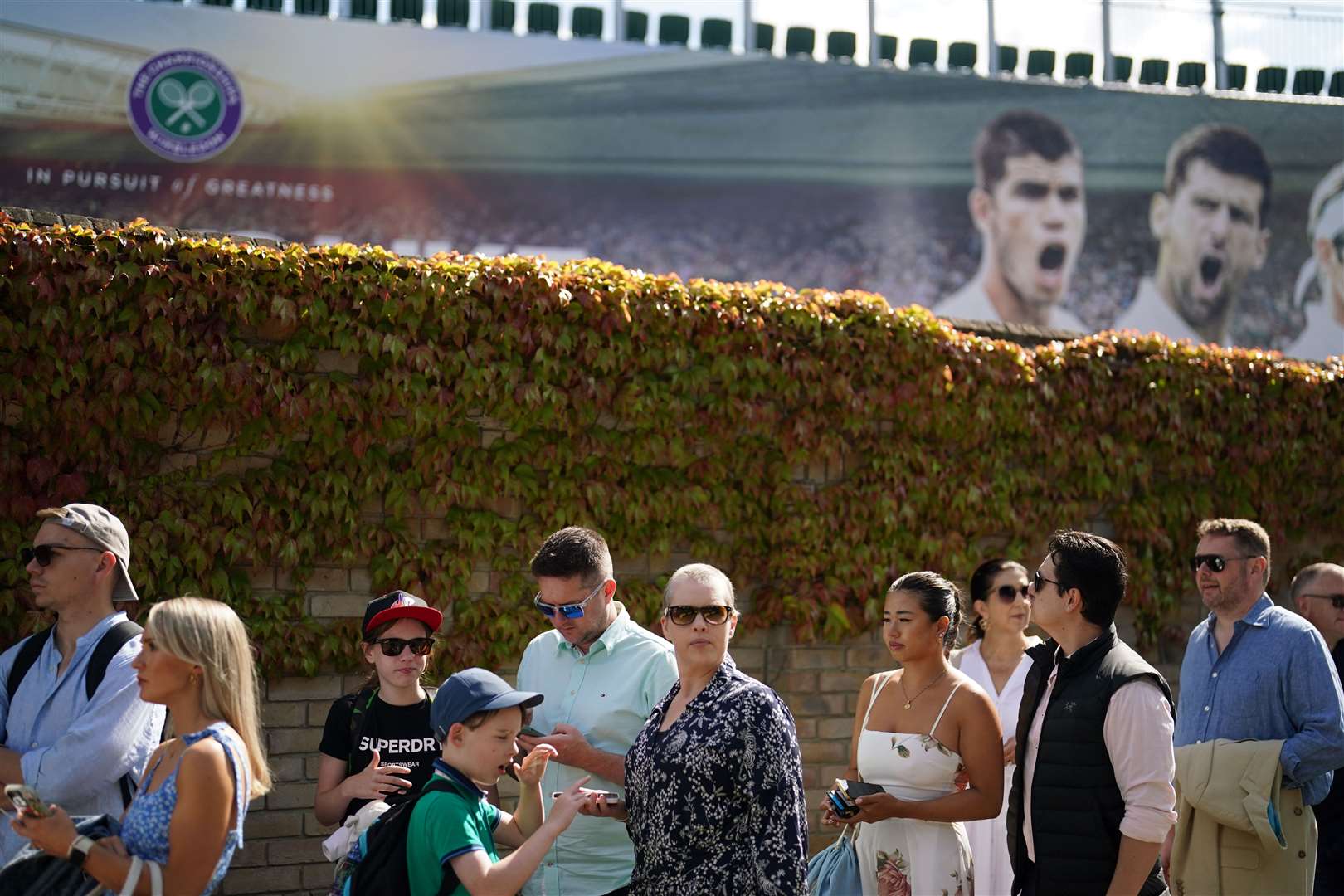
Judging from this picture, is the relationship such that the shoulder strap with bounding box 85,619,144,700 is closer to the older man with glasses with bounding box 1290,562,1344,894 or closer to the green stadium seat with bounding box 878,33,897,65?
the older man with glasses with bounding box 1290,562,1344,894

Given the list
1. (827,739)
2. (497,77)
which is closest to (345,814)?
(827,739)

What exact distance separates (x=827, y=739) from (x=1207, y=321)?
74.2 feet

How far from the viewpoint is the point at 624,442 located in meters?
6.21

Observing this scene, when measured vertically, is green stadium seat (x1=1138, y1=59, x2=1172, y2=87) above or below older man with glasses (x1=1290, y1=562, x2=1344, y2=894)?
above

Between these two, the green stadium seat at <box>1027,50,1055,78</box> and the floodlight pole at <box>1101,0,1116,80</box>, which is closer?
the floodlight pole at <box>1101,0,1116,80</box>

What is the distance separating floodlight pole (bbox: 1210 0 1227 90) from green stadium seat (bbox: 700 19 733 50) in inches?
351

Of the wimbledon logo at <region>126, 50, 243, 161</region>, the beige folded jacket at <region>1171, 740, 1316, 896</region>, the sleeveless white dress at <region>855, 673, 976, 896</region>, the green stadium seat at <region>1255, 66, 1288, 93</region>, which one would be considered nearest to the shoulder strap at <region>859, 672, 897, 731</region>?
the sleeveless white dress at <region>855, 673, 976, 896</region>

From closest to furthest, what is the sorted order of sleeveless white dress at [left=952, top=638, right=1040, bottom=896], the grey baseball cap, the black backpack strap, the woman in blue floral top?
the woman in blue floral top → the black backpack strap → the grey baseball cap → sleeveless white dress at [left=952, top=638, right=1040, bottom=896]

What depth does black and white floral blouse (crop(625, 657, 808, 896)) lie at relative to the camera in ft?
10.6

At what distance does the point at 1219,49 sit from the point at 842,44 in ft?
24.8

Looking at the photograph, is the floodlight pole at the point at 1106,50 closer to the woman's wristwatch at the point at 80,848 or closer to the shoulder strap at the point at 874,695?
the shoulder strap at the point at 874,695

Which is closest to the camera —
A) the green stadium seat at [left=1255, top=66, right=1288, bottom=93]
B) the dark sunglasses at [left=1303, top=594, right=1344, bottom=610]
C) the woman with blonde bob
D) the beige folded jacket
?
the woman with blonde bob

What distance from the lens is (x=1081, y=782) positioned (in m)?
3.58

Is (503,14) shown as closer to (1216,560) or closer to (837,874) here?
(1216,560)
